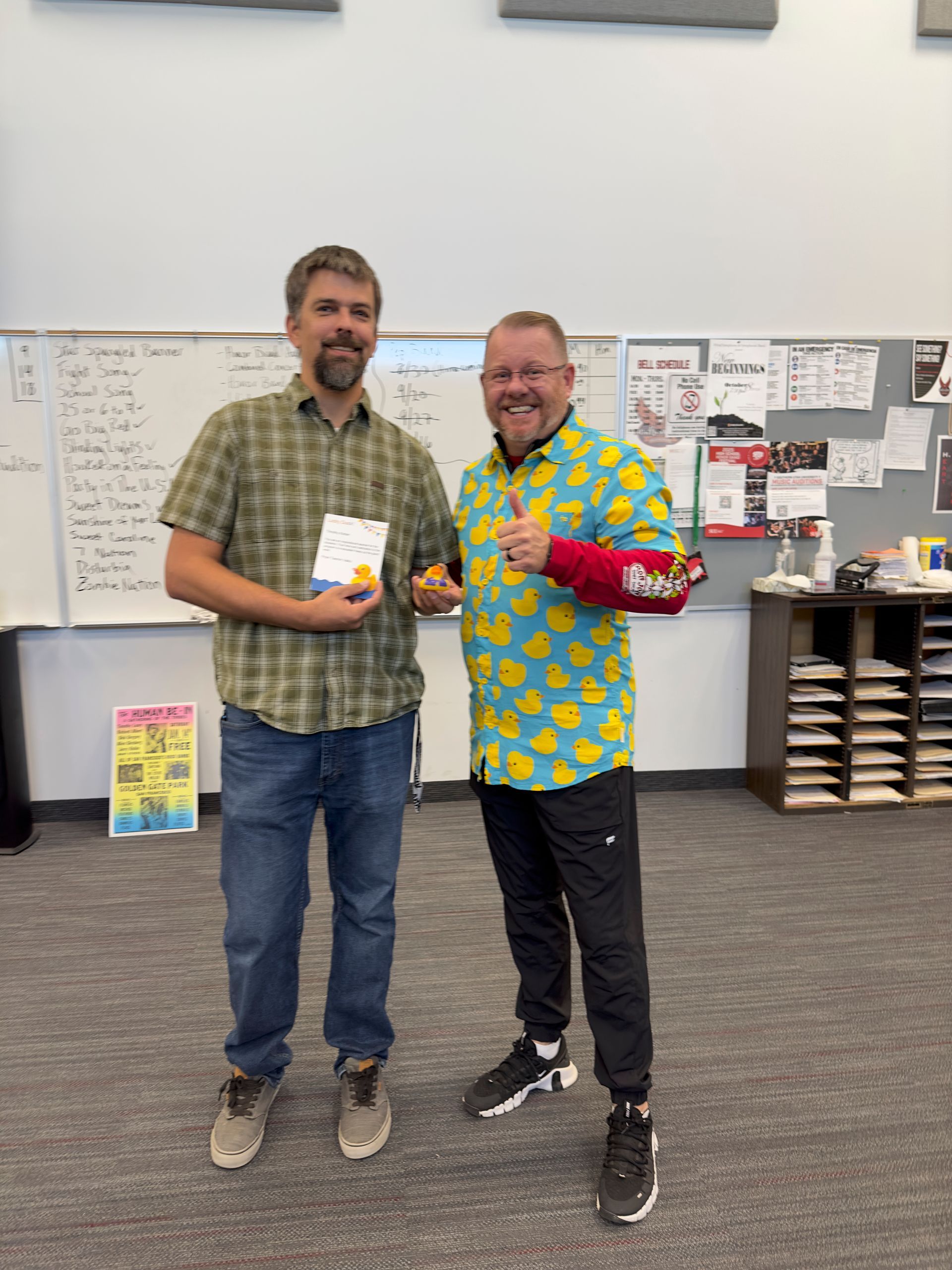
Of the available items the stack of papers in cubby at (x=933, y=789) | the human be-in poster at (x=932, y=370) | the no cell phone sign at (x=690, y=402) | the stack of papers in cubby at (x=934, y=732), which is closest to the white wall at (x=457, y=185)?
the human be-in poster at (x=932, y=370)

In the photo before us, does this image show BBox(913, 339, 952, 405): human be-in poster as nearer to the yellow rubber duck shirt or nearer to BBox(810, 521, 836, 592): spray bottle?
BBox(810, 521, 836, 592): spray bottle

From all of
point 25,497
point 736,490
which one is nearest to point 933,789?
point 736,490

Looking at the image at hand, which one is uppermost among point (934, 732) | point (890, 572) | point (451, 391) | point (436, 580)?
point (451, 391)

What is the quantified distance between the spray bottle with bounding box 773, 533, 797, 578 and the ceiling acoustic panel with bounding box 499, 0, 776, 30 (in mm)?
2081

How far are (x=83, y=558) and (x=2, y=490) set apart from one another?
39 centimetres

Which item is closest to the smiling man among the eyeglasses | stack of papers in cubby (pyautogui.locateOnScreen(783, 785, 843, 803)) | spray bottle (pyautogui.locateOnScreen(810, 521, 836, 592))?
the eyeglasses

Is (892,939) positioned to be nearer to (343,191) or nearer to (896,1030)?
(896,1030)

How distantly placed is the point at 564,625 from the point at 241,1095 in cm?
114

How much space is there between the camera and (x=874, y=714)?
3500 mm

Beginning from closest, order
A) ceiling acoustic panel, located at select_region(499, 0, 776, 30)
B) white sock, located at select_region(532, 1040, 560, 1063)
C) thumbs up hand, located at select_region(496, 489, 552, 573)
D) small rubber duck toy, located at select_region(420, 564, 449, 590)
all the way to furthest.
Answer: thumbs up hand, located at select_region(496, 489, 552, 573) < small rubber duck toy, located at select_region(420, 564, 449, 590) < white sock, located at select_region(532, 1040, 560, 1063) < ceiling acoustic panel, located at select_region(499, 0, 776, 30)

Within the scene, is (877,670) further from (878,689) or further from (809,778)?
(809,778)

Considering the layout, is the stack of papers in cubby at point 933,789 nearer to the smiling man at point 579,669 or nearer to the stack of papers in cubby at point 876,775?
the stack of papers in cubby at point 876,775

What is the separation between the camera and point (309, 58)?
3.15 m

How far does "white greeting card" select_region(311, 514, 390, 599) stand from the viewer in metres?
1.46
